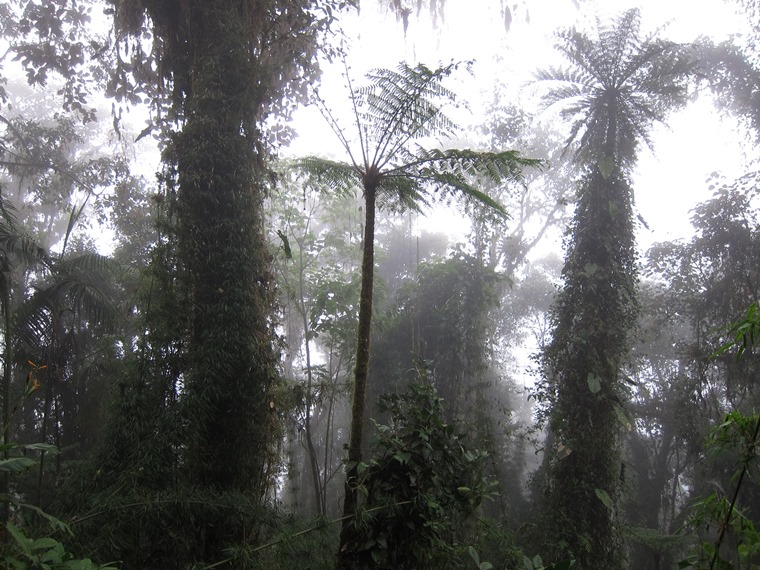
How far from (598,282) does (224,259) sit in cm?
464

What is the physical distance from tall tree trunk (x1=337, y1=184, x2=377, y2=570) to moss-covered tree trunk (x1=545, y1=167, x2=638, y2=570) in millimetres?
3552

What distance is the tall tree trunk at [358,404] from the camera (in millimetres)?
3363

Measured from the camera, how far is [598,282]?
22.5 ft

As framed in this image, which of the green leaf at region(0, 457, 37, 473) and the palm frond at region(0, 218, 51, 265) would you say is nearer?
the green leaf at region(0, 457, 37, 473)

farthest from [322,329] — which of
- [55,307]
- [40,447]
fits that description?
[40,447]

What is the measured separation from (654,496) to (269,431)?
1071 cm

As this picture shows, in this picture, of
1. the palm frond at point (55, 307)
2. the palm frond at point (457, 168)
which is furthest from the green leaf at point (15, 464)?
the palm frond at point (55, 307)

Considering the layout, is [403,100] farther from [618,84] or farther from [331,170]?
[618,84]

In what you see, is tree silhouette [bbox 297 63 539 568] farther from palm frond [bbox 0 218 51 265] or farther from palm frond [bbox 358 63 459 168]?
palm frond [bbox 0 218 51 265]

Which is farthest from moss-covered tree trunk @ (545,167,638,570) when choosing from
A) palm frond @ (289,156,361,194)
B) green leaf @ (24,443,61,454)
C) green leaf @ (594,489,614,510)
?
green leaf @ (24,443,61,454)

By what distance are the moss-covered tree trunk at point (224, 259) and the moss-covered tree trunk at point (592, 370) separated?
377cm

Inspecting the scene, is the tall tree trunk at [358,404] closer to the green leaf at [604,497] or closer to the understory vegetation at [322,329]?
the understory vegetation at [322,329]

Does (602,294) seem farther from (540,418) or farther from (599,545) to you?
(599,545)

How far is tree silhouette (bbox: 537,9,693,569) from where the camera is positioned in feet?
20.8
